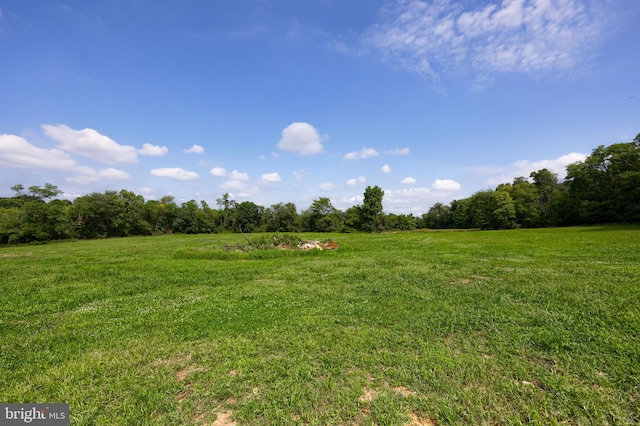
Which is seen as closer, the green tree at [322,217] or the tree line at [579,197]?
the tree line at [579,197]

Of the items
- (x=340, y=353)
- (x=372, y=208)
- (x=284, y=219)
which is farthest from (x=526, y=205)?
(x=340, y=353)

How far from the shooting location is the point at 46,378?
4270 mm

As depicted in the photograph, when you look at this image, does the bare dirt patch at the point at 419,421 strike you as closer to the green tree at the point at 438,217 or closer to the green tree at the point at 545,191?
the green tree at the point at 545,191

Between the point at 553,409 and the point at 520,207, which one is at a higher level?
the point at 520,207

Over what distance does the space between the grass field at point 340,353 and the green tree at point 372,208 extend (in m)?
61.4

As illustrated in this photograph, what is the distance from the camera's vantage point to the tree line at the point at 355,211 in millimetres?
46250

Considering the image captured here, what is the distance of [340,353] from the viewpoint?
4809 mm

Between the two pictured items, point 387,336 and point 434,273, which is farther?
point 434,273

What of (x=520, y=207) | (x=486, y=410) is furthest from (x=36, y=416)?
(x=520, y=207)

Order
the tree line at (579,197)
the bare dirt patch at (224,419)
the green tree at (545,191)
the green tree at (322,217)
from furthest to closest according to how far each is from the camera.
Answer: the green tree at (322,217), the green tree at (545,191), the tree line at (579,197), the bare dirt patch at (224,419)

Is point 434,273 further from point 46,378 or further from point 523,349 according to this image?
point 46,378

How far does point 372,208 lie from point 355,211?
10.5m

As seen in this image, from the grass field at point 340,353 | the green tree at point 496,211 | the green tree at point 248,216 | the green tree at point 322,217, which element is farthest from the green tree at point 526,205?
the green tree at point 248,216

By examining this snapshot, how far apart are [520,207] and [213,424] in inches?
2960
